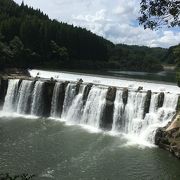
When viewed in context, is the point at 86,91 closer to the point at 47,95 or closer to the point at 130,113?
the point at 47,95

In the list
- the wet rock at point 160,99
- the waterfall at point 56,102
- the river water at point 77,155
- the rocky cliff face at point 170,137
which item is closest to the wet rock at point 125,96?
the wet rock at point 160,99

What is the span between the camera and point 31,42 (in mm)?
68188

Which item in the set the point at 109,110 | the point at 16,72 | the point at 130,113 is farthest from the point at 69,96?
the point at 16,72

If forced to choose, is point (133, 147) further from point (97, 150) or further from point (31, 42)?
point (31, 42)

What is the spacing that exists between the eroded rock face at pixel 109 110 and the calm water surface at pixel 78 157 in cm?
237

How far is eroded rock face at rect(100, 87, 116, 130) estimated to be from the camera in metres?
34.4

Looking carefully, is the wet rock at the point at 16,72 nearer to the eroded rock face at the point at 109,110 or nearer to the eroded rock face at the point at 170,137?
the eroded rock face at the point at 109,110

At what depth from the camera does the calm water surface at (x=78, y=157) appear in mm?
22719

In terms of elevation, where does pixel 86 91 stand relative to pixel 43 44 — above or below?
below

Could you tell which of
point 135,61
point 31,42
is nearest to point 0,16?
point 31,42

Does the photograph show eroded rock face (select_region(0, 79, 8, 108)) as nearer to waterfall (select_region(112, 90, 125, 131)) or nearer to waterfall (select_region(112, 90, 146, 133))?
waterfall (select_region(112, 90, 125, 131))

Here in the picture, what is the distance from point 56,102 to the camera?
129ft

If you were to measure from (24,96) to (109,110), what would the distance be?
1148 cm

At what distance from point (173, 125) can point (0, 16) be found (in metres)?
63.0
